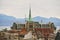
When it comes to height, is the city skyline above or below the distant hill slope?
above

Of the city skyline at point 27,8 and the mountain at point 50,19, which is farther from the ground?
the city skyline at point 27,8

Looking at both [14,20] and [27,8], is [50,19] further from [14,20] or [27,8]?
[14,20]

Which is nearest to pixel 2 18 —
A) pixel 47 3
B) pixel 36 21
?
pixel 36 21

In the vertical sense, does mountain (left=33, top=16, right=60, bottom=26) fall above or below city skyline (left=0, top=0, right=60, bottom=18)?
below

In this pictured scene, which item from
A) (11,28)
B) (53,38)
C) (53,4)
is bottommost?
(53,38)

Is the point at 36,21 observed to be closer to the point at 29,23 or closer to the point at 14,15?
the point at 29,23

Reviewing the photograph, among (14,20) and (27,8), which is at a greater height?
(27,8)

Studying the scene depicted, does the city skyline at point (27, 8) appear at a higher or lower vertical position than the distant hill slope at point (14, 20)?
higher

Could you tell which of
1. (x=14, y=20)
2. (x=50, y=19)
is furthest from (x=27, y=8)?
(x=50, y=19)
